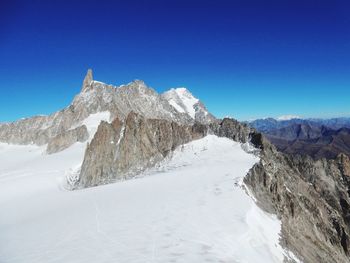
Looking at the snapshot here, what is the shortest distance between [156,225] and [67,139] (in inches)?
3641

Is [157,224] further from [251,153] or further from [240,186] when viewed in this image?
[251,153]

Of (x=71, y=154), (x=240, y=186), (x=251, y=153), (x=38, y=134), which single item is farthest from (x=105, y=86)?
(x=240, y=186)

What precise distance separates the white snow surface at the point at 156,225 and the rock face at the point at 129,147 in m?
11.9

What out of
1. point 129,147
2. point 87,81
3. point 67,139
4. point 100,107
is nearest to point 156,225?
point 129,147

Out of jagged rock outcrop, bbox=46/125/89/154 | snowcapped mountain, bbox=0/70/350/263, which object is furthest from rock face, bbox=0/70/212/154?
snowcapped mountain, bbox=0/70/350/263

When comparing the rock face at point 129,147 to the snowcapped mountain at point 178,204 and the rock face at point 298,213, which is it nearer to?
the snowcapped mountain at point 178,204

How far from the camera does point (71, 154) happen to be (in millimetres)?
92312

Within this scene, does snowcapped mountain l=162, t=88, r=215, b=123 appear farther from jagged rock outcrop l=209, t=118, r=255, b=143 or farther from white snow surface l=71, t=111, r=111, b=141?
jagged rock outcrop l=209, t=118, r=255, b=143

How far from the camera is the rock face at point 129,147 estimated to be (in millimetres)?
48125

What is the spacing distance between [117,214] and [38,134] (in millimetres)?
126486

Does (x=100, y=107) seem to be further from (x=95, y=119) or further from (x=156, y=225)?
(x=156, y=225)

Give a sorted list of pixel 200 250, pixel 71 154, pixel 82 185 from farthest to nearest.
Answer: pixel 71 154 < pixel 82 185 < pixel 200 250

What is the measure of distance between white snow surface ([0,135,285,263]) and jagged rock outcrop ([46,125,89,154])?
71.8m

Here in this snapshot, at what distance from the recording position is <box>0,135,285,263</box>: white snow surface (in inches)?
666
